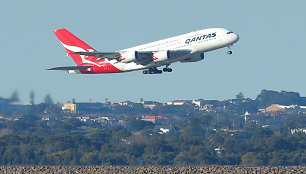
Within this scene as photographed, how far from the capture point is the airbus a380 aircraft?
91500 millimetres

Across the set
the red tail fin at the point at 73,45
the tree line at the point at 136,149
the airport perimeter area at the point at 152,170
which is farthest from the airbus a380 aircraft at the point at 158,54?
the airport perimeter area at the point at 152,170

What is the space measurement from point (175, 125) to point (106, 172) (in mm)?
93633

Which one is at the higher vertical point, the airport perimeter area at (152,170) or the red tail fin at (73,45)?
the red tail fin at (73,45)

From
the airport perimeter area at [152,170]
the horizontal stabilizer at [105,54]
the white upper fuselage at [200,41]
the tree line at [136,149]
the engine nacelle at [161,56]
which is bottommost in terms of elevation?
the airport perimeter area at [152,170]

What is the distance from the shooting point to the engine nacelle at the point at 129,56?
92875 mm

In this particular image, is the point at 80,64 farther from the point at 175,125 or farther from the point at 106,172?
the point at 175,125

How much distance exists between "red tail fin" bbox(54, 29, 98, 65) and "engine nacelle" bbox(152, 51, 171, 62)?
12698mm

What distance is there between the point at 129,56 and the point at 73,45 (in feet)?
49.2

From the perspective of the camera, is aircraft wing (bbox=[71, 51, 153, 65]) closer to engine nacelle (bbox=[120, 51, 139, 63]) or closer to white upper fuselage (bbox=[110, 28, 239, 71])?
engine nacelle (bbox=[120, 51, 139, 63])

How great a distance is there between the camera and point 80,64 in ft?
339

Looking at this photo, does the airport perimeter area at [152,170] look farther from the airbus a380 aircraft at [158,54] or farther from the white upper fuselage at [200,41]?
the white upper fuselage at [200,41]

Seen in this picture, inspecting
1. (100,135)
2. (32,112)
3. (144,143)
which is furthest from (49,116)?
(144,143)

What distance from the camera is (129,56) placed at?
9344cm

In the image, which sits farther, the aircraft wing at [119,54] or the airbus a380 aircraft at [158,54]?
the aircraft wing at [119,54]
